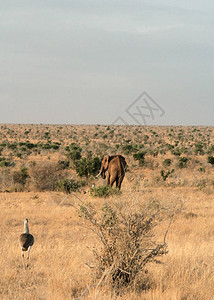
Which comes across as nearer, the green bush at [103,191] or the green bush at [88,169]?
the green bush at [103,191]

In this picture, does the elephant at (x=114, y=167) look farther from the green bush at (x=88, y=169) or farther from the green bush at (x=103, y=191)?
the green bush at (x=88, y=169)

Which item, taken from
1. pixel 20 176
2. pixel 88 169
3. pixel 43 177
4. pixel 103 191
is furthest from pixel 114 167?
pixel 20 176

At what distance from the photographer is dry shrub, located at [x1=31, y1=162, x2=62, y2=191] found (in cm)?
1834

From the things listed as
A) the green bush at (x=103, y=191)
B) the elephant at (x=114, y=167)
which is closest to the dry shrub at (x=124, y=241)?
the green bush at (x=103, y=191)

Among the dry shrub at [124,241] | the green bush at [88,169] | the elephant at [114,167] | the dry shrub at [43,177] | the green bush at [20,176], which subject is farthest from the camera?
the green bush at [88,169]

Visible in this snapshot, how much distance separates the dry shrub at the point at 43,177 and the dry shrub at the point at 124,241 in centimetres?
1381

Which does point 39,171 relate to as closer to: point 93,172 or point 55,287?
point 93,172

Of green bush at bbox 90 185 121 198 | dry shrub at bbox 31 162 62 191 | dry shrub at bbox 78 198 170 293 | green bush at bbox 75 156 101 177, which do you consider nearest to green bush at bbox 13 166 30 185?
dry shrub at bbox 31 162 62 191

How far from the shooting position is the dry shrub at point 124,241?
471 cm

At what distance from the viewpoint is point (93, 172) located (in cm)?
2039

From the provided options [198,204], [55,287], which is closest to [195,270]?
[55,287]

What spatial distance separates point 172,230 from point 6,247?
4.67 meters

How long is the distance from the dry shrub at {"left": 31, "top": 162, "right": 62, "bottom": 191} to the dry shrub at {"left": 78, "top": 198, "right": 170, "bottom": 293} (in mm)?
13812

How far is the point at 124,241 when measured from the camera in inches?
184
